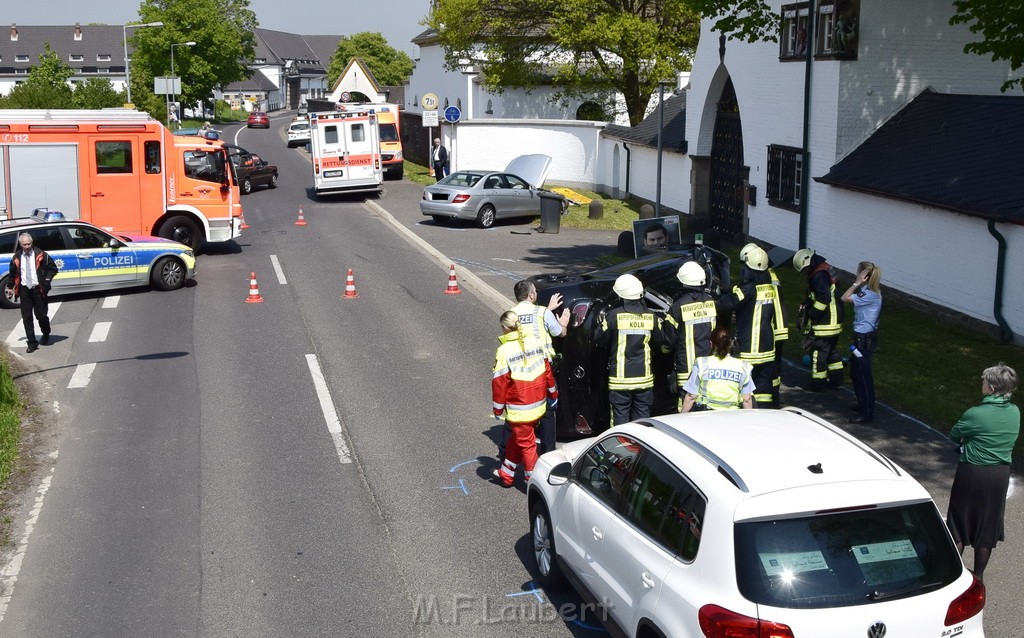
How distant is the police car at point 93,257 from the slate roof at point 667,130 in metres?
15.9

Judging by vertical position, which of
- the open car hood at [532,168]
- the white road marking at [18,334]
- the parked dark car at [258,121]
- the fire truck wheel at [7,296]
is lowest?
the white road marking at [18,334]

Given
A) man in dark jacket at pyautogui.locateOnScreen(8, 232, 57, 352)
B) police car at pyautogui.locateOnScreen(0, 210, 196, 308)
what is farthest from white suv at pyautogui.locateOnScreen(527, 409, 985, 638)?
police car at pyautogui.locateOnScreen(0, 210, 196, 308)

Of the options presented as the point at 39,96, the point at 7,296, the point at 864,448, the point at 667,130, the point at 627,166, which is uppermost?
the point at 39,96

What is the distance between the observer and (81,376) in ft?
46.6

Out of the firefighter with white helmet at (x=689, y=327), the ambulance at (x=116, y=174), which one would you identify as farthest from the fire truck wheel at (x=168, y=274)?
the firefighter with white helmet at (x=689, y=327)

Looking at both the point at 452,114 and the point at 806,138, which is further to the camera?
the point at 452,114

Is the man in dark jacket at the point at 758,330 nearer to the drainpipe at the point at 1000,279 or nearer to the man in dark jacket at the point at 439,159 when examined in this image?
the drainpipe at the point at 1000,279

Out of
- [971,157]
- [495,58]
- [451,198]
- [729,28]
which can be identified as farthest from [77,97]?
[971,157]

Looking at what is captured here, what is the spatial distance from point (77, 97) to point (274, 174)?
1197cm

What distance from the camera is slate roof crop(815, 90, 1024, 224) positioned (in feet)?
52.5

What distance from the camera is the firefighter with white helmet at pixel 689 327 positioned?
32.2 feet

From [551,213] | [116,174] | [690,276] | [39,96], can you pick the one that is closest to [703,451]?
[690,276]

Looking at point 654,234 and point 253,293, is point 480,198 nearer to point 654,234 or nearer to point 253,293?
point 654,234

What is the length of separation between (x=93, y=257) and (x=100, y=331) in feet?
8.16
